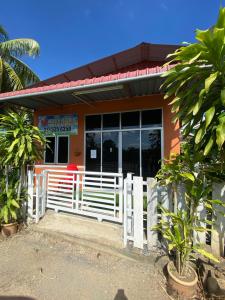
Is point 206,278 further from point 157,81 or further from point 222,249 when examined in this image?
point 157,81

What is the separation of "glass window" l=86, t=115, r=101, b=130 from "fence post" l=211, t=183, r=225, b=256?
5622mm

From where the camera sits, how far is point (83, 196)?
548cm

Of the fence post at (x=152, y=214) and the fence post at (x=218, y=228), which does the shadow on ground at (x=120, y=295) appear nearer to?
the fence post at (x=152, y=214)

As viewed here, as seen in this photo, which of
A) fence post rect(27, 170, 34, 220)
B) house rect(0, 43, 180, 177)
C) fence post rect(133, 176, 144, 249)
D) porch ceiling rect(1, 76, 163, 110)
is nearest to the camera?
fence post rect(133, 176, 144, 249)

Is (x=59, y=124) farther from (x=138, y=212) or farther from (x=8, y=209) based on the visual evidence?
(x=138, y=212)

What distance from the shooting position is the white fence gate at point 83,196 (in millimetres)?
4961

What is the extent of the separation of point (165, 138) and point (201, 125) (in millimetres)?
4564

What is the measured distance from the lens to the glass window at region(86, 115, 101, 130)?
8.34 metres

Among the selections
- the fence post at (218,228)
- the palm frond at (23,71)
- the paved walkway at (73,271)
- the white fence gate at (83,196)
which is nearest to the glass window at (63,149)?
the white fence gate at (83,196)

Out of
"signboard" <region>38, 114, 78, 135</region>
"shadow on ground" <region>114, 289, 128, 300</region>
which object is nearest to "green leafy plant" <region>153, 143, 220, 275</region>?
"shadow on ground" <region>114, 289, 128, 300</region>

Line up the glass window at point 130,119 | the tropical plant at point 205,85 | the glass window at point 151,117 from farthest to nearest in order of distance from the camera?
the glass window at point 130,119 < the glass window at point 151,117 < the tropical plant at point 205,85

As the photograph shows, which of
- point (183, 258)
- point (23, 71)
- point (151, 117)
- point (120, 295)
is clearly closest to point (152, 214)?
point (183, 258)

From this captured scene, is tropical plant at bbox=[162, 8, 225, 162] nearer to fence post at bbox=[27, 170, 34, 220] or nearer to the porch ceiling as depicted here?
the porch ceiling

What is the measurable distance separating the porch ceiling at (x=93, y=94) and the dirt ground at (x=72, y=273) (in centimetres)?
444
